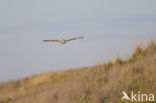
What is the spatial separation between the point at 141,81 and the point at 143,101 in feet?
5.04

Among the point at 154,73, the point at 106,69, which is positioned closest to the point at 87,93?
the point at 154,73

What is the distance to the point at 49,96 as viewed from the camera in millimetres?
12812

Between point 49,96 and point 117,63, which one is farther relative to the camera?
point 117,63

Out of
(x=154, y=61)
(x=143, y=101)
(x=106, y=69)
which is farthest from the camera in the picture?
(x=106, y=69)

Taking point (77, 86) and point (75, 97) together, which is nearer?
point (75, 97)

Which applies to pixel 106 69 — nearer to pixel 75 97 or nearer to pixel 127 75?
pixel 127 75

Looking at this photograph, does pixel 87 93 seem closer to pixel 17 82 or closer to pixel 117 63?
pixel 117 63

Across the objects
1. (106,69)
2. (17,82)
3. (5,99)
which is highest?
(106,69)

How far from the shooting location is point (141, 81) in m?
12.0

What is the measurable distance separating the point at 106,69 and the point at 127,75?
10.4ft

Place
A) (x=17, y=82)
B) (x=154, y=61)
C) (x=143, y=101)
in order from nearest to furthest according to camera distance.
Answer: (x=143, y=101) → (x=154, y=61) → (x=17, y=82)

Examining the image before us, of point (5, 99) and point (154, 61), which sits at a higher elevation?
point (154, 61)

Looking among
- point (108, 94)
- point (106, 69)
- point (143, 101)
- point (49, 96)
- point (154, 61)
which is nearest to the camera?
point (143, 101)

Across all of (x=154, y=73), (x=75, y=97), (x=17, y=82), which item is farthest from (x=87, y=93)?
(x=17, y=82)
